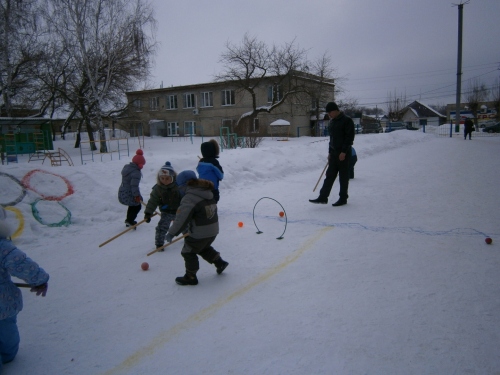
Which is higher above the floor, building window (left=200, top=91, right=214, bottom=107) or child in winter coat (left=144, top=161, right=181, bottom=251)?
building window (left=200, top=91, right=214, bottom=107)

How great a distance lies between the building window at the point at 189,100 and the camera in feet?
141

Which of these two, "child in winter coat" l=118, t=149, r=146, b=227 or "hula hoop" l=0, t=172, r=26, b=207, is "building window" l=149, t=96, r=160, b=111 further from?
"child in winter coat" l=118, t=149, r=146, b=227

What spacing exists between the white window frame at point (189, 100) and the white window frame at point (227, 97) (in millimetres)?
4344

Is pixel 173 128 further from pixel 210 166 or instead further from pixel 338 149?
pixel 210 166

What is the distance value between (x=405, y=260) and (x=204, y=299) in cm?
248

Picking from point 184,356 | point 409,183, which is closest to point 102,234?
point 184,356

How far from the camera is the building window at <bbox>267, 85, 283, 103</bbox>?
113 feet

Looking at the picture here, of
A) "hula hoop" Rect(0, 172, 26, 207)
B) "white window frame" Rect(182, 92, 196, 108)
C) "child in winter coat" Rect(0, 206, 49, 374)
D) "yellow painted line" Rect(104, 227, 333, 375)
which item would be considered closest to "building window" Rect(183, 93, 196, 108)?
"white window frame" Rect(182, 92, 196, 108)

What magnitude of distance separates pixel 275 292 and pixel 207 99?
133 ft

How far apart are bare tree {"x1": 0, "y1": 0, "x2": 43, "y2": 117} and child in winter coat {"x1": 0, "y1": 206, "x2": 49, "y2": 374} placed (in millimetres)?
26104

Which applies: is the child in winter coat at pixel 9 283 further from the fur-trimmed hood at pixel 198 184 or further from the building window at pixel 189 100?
the building window at pixel 189 100

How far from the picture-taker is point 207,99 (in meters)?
42.1

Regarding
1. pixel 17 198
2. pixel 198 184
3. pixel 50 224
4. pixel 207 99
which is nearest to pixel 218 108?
pixel 207 99

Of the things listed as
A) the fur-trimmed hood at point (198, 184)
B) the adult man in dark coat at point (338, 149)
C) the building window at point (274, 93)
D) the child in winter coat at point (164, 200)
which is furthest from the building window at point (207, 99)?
the fur-trimmed hood at point (198, 184)
